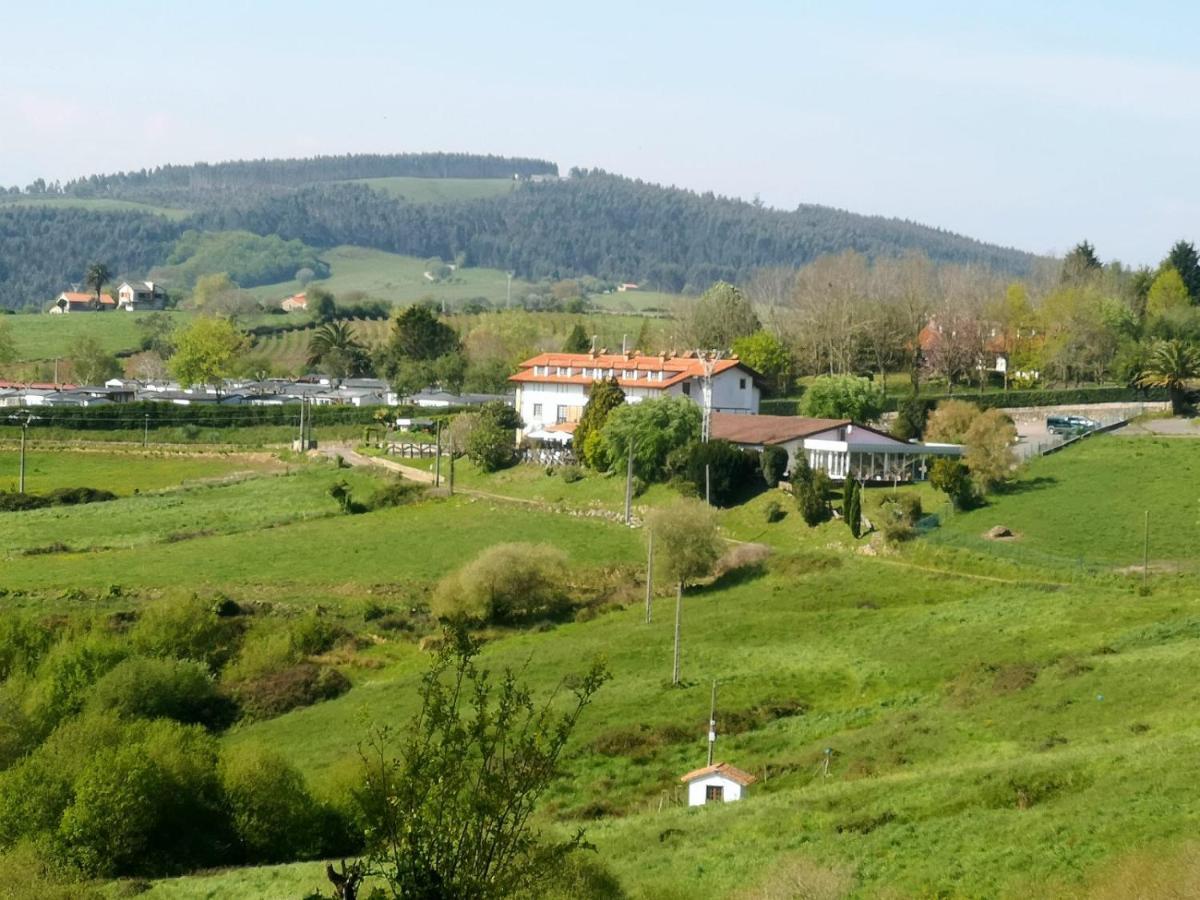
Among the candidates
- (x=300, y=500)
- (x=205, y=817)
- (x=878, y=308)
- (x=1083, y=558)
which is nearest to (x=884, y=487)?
(x=1083, y=558)

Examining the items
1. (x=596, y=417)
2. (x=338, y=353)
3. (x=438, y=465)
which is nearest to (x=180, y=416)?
(x=438, y=465)

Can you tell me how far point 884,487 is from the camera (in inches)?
2442

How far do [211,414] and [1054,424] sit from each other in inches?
1947

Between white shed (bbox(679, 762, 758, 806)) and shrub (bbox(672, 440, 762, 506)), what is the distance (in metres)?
30.0

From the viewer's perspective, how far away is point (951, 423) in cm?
6750

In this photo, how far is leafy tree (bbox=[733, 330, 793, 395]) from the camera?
316 feet

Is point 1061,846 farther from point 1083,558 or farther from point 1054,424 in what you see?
point 1054,424

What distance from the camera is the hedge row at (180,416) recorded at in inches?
3851

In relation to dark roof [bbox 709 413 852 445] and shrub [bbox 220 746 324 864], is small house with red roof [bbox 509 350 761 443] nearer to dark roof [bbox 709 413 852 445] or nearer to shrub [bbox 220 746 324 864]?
dark roof [bbox 709 413 852 445]

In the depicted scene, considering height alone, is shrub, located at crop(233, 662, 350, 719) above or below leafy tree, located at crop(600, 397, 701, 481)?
below

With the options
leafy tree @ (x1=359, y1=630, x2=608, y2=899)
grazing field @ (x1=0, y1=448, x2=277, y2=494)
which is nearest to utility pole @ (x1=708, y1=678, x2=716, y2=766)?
leafy tree @ (x1=359, y1=630, x2=608, y2=899)

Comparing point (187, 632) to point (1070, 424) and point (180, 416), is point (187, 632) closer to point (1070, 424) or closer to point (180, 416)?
point (1070, 424)

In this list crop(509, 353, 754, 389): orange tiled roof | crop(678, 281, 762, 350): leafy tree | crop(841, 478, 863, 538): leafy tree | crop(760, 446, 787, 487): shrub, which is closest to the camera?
crop(841, 478, 863, 538): leafy tree

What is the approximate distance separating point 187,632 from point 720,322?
63700 mm
